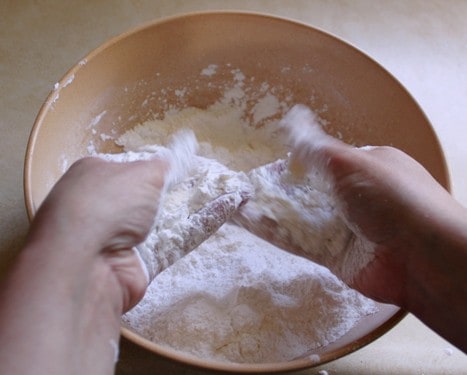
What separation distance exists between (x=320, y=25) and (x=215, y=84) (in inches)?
16.9

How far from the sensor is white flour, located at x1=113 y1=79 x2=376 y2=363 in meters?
0.92

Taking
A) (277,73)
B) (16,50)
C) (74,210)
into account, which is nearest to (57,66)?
(16,50)

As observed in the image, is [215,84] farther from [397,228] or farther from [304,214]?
[397,228]

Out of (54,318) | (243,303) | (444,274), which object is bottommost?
(243,303)

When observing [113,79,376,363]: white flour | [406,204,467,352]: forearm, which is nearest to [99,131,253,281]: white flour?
[113,79,376,363]: white flour

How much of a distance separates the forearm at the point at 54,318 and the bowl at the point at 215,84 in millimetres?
336

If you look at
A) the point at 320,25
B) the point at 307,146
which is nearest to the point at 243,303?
the point at 307,146

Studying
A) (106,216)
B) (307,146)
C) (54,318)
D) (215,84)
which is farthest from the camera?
(215,84)

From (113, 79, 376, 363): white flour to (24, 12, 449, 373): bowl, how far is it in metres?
0.07

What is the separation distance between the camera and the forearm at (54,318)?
0.54 metres

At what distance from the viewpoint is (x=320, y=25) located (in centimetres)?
143

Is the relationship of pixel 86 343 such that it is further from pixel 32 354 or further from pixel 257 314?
pixel 257 314

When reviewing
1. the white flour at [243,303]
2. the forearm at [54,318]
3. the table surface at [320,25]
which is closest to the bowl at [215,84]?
the white flour at [243,303]

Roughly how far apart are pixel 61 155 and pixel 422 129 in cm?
68
